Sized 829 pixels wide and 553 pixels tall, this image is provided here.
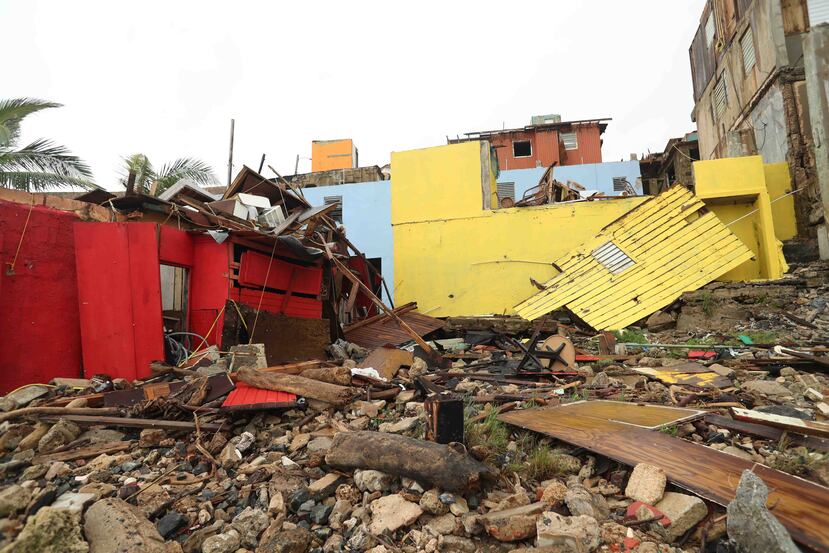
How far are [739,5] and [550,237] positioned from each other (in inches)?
404

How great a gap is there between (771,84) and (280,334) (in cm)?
1418

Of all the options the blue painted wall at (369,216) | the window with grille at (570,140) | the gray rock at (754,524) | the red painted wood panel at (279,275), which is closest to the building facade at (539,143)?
the window with grille at (570,140)

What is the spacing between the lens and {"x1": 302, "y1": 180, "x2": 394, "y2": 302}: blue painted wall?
2080 cm

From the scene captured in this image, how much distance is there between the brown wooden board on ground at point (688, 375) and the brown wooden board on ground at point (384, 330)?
497 centimetres

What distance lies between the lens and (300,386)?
4.60 m

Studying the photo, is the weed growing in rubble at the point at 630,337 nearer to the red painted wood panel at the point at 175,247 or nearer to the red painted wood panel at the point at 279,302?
the red painted wood panel at the point at 279,302

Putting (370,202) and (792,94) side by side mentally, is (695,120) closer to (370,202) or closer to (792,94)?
(792,94)

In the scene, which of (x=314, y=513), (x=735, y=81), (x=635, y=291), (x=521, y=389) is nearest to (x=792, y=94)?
(x=735, y=81)

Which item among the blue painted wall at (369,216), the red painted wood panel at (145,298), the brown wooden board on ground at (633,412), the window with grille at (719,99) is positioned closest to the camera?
the brown wooden board on ground at (633,412)

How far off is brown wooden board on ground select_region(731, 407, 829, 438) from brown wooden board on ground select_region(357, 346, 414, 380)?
3965 mm

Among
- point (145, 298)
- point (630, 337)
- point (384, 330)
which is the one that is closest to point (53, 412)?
point (145, 298)

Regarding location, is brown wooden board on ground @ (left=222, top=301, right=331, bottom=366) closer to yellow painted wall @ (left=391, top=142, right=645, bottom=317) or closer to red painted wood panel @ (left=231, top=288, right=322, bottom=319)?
red painted wood panel @ (left=231, top=288, right=322, bottom=319)

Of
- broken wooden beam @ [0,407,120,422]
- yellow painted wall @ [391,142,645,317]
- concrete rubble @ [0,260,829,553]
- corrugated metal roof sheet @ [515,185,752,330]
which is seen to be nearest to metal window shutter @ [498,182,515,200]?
yellow painted wall @ [391,142,645,317]

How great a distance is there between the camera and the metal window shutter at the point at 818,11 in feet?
36.0
